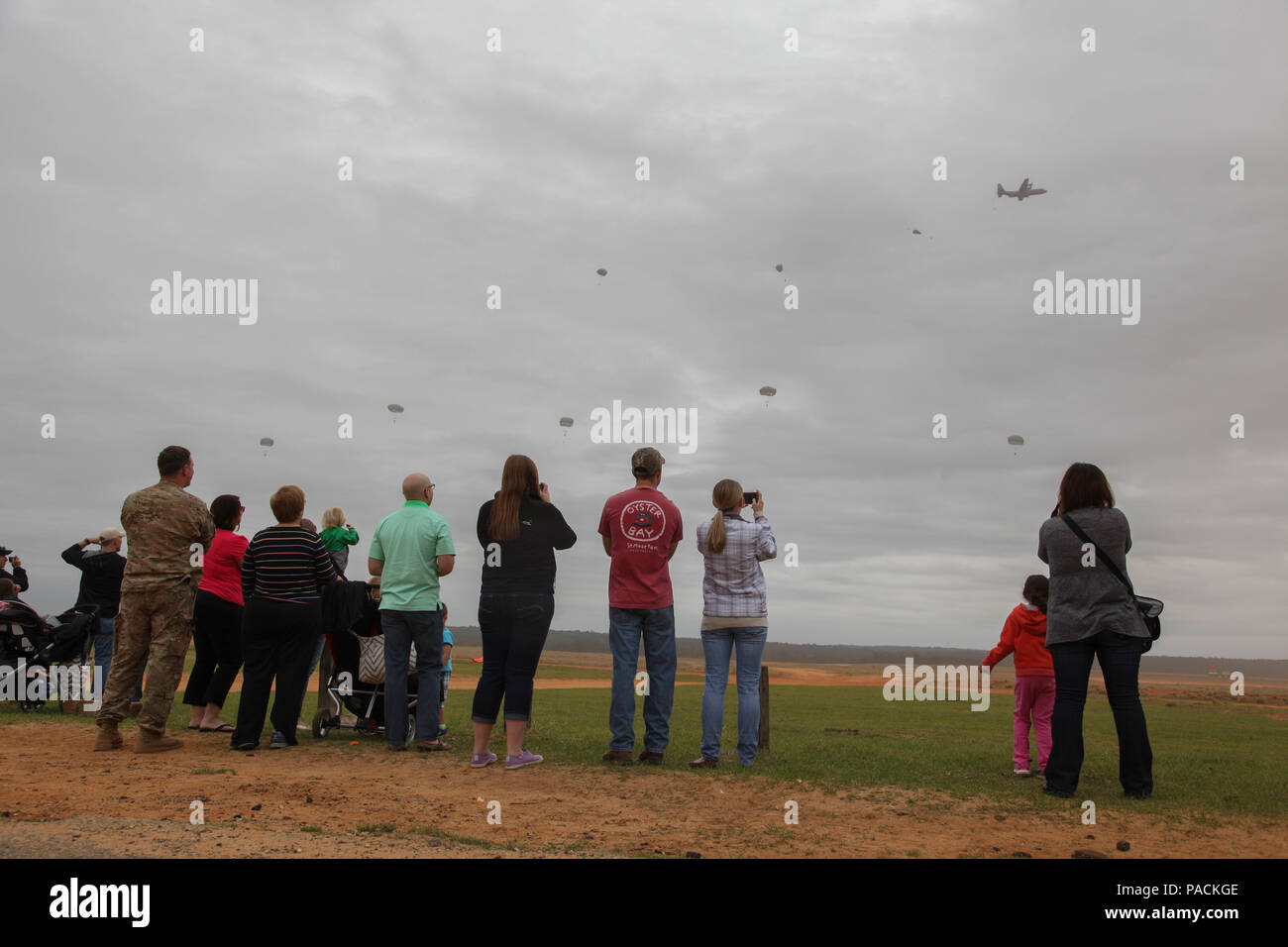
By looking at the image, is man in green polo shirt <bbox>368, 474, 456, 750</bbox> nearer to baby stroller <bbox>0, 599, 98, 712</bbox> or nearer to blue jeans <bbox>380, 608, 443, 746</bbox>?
blue jeans <bbox>380, 608, 443, 746</bbox>

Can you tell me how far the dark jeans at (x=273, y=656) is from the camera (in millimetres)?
8047

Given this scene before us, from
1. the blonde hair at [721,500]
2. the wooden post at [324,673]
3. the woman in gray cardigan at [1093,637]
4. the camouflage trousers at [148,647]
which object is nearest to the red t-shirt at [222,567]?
the camouflage trousers at [148,647]

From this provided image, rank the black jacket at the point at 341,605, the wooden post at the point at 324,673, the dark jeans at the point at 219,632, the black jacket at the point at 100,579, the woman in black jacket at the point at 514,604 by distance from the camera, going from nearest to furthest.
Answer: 1. the woman in black jacket at the point at 514,604
2. the black jacket at the point at 341,605
3. the dark jeans at the point at 219,632
4. the wooden post at the point at 324,673
5. the black jacket at the point at 100,579

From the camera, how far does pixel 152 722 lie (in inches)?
305

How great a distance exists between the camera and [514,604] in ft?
24.5

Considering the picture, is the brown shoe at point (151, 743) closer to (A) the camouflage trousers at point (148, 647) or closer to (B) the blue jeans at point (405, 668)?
(A) the camouflage trousers at point (148, 647)

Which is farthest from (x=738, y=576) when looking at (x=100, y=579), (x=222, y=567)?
(x=100, y=579)

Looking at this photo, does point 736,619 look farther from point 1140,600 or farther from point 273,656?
point 273,656

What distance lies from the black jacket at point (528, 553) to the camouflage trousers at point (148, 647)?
9.21ft

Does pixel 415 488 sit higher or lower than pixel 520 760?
higher

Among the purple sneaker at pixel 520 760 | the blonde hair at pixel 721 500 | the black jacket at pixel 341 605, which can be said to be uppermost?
the blonde hair at pixel 721 500

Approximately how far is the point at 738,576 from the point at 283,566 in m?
3.96

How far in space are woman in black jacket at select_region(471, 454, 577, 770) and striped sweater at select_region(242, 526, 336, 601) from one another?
5.64 feet
